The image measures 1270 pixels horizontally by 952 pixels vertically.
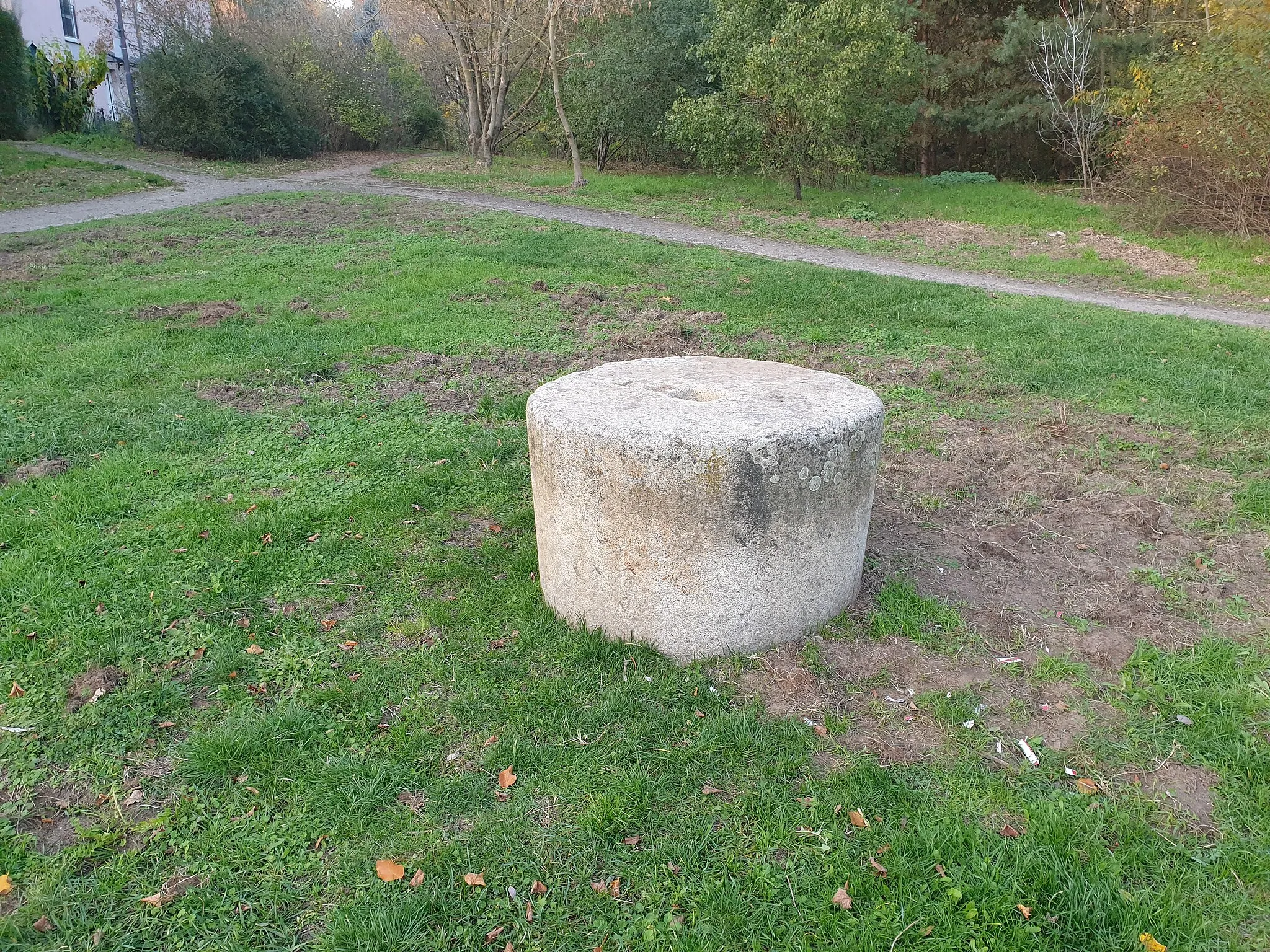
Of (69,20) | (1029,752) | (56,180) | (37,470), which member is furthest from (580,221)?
(69,20)

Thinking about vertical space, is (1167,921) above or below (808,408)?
below

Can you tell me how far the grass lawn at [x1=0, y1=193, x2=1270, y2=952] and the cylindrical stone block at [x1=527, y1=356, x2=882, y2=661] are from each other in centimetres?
18

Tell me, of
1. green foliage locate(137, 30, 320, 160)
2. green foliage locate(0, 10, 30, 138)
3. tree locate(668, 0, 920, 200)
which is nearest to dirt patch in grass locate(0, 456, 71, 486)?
tree locate(668, 0, 920, 200)

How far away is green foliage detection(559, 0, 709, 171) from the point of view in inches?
781

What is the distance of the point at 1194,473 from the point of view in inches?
208

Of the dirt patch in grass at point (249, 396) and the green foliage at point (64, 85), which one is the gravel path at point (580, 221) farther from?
the dirt patch in grass at point (249, 396)

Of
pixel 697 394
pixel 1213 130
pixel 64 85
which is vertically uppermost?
pixel 64 85

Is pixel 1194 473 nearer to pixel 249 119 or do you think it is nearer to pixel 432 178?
pixel 432 178

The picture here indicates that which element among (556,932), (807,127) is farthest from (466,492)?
(807,127)

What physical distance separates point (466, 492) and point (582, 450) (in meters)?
1.86

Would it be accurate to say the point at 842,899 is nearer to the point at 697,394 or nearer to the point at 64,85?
the point at 697,394

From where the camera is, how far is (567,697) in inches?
133

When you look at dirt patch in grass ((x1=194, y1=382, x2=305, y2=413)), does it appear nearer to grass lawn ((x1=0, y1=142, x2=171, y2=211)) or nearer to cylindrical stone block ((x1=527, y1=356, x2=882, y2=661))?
cylindrical stone block ((x1=527, y1=356, x2=882, y2=661))

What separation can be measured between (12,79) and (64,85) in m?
3.40
